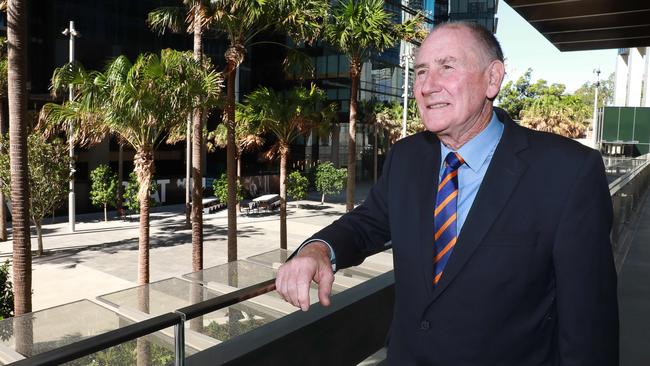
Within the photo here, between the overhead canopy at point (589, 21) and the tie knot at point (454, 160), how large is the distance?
691cm

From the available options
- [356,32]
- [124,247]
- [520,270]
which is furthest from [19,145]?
[356,32]

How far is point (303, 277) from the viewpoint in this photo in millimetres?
1627

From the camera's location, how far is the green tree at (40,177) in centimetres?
1970

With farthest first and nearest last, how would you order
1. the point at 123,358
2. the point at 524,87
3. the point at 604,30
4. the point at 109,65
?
the point at 524,87 < the point at 109,65 < the point at 604,30 < the point at 123,358

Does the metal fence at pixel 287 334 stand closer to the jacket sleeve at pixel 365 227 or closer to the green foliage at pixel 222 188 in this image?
the jacket sleeve at pixel 365 227

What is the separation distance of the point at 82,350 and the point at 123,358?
443mm

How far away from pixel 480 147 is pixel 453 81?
237mm

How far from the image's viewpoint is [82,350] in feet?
5.61

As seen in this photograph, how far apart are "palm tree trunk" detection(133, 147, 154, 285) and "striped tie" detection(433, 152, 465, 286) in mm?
12424

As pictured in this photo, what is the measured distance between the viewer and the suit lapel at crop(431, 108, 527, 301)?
5.24 feet

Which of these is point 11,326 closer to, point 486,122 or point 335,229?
point 335,229

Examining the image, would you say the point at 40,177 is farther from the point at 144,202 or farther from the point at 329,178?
the point at 329,178

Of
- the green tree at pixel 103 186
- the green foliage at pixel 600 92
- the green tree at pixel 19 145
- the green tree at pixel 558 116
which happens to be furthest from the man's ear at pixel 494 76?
the green foliage at pixel 600 92

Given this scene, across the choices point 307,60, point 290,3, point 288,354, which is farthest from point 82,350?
point 307,60
